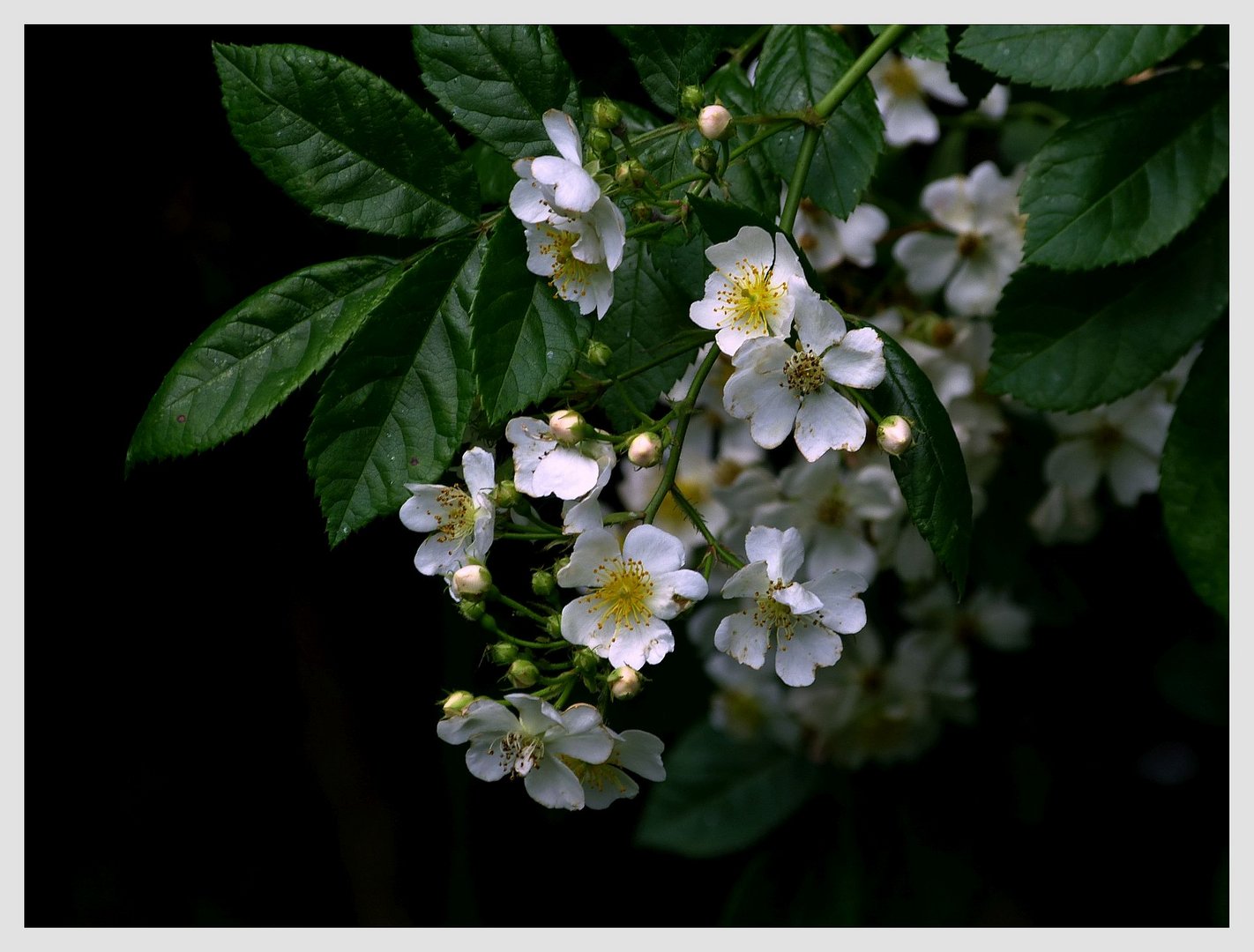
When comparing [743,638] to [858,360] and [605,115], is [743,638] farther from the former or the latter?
[605,115]

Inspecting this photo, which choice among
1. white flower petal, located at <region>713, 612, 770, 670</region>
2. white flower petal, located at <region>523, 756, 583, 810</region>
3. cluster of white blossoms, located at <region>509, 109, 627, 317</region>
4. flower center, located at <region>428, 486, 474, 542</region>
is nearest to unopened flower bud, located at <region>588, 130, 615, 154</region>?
cluster of white blossoms, located at <region>509, 109, 627, 317</region>

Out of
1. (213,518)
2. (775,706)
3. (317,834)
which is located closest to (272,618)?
(213,518)

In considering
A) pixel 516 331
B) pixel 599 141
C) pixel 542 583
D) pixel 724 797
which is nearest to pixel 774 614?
pixel 542 583

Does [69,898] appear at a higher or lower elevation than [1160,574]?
lower

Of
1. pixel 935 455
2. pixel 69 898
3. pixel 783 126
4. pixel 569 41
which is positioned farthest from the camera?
pixel 69 898

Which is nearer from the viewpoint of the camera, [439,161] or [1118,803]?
[439,161]

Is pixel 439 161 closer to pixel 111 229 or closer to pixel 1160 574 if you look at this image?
pixel 111 229

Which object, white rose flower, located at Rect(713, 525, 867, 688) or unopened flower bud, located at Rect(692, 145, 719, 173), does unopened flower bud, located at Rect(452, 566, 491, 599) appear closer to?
white rose flower, located at Rect(713, 525, 867, 688)

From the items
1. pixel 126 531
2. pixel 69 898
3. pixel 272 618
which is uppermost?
pixel 126 531
